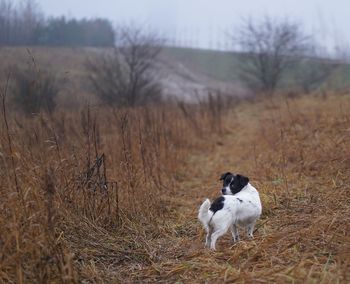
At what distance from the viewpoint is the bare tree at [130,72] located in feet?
69.2

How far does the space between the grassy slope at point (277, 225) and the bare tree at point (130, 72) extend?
11.9 metres

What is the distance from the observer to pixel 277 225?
196 inches

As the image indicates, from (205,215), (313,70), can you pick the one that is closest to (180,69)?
(313,70)

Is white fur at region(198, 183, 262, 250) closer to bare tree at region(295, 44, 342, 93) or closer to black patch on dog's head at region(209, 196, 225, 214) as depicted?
black patch on dog's head at region(209, 196, 225, 214)

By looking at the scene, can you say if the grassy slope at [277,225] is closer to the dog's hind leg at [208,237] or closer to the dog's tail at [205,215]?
the dog's hind leg at [208,237]

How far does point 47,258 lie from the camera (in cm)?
322

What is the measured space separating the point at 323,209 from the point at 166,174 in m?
3.33

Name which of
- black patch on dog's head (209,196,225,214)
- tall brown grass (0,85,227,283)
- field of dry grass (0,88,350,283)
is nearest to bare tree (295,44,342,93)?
field of dry grass (0,88,350,283)

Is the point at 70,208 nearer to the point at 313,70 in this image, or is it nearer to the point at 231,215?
the point at 231,215

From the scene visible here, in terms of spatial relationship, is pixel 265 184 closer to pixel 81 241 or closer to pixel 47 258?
pixel 81 241

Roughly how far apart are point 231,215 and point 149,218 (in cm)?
118

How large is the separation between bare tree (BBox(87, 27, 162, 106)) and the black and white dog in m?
15.3

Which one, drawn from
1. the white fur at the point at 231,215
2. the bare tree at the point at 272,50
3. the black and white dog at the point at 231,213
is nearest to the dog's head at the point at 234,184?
the black and white dog at the point at 231,213

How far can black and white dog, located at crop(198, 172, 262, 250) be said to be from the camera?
438 cm
